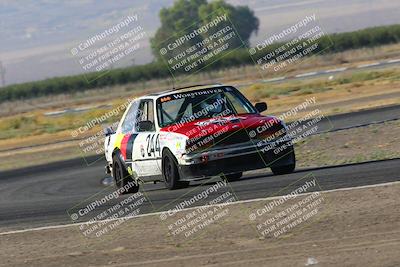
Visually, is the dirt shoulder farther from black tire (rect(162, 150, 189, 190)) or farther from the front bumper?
black tire (rect(162, 150, 189, 190))

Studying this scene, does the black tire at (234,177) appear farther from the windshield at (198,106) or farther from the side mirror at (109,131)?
the side mirror at (109,131)

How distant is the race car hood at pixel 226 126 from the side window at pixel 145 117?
0.40 metres

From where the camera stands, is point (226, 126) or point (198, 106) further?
point (198, 106)

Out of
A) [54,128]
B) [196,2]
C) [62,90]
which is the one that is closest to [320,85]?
[54,128]

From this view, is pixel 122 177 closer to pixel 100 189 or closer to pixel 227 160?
pixel 100 189

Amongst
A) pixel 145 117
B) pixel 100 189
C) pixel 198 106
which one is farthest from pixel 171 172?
pixel 100 189

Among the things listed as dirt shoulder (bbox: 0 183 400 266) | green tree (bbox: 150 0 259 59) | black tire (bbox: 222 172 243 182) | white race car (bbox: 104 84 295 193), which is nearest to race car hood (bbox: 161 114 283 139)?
white race car (bbox: 104 84 295 193)

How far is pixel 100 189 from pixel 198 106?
376cm

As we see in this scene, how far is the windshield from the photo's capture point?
16.0 m

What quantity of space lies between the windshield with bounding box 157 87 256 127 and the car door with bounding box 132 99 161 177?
0.77 ft

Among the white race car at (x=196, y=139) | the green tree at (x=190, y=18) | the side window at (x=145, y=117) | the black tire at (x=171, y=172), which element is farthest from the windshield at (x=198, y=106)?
the green tree at (x=190, y=18)

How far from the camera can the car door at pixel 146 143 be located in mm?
15895

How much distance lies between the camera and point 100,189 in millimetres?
19016

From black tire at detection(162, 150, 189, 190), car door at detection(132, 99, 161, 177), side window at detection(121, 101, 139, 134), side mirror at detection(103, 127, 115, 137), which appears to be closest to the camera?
black tire at detection(162, 150, 189, 190)
